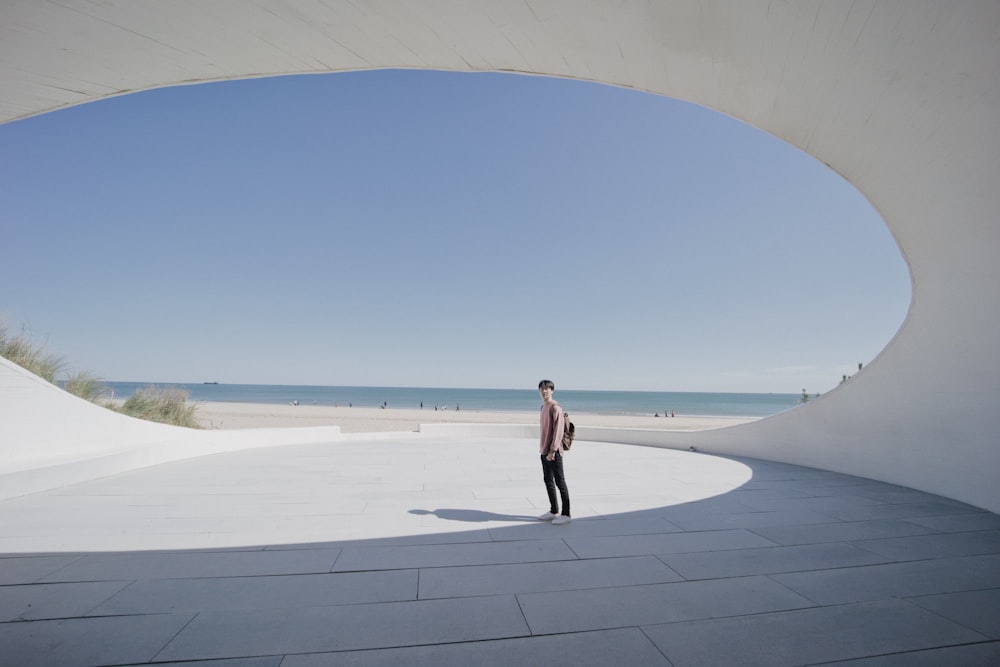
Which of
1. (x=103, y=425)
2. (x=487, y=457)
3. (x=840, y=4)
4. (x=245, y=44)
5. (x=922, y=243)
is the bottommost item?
(x=487, y=457)

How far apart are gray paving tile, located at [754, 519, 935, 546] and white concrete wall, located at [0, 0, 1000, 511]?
63.9 inches

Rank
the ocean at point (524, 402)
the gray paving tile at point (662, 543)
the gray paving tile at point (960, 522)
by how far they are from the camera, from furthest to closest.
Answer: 1. the ocean at point (524, 402)
2. the gray paving tile at point (960, 522)
3. the gray paving tile at point (662, 543)

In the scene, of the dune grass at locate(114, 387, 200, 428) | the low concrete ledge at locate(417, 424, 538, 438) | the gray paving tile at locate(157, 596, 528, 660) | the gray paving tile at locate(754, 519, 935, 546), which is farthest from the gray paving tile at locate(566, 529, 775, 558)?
the dune grass at locate(114, 387, 200, 428)

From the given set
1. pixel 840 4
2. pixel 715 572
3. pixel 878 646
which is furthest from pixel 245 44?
pixel 878 646

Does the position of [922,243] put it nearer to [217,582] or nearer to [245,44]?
[245,44]

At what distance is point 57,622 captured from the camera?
7.90 ft

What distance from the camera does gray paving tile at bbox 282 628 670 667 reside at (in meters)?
2.09

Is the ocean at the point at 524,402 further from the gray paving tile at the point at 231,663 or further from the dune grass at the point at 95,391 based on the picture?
the gray paving tile at the point at 231,663

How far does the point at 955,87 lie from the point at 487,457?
775 centimetres

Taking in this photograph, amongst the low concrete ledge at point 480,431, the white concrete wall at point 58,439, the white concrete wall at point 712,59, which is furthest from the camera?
the low concrete ledge at point 480,431

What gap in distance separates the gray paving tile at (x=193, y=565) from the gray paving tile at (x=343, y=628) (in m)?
0.66

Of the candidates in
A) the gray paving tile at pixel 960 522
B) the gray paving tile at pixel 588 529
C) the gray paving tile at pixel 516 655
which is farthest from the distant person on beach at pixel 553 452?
the gray paving tile at pixel 960 522

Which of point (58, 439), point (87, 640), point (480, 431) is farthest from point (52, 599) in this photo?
point (480, 431)

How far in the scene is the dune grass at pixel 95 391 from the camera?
855cm
